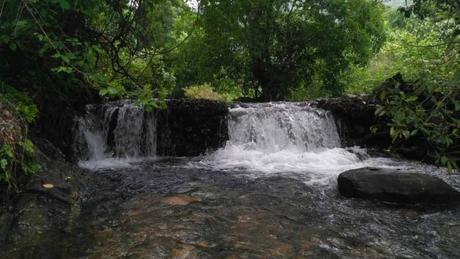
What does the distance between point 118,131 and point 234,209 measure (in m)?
6.25

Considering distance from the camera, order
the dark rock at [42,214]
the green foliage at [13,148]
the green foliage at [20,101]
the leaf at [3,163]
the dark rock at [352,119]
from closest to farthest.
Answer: the dark rock at [42,214]
the leaf at [3,163]
the green foliage at [13,148]
the green foliage at [20,101]
the dark rock at [352,119]

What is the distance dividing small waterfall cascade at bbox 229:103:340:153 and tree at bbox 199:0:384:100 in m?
4.19

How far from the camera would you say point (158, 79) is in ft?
57.5

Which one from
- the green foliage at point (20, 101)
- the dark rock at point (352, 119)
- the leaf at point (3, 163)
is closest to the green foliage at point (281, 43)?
the dark rock at point (352, 119)

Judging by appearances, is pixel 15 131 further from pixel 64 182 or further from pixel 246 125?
pixel 246 125

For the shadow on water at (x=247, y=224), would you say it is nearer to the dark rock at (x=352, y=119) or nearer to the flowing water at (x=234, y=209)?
the flowing water at (x=234, y=209)

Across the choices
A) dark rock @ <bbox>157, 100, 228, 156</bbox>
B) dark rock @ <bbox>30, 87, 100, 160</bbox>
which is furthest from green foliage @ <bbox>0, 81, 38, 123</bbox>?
dark rock @ <bbox>157, 100, 228, 156</bbox>

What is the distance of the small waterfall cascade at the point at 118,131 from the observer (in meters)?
11.0

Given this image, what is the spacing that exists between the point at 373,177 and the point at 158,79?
12068 mm

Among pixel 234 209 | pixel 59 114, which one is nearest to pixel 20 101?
pixel 59 114

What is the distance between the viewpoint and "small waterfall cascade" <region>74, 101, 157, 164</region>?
11023 millimetres

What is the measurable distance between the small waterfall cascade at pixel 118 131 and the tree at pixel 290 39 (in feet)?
16.8

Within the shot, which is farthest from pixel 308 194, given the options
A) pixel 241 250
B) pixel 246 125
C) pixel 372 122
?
pixel 372 122

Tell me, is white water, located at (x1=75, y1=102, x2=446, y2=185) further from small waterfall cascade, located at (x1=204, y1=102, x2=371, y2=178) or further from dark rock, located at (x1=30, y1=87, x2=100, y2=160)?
dark rock, located at (x1=30, y1=87, x2=100, y2=160)
